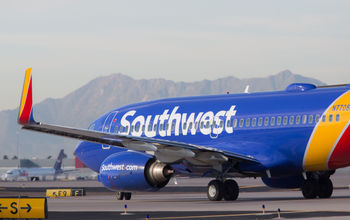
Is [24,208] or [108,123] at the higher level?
[108,123]

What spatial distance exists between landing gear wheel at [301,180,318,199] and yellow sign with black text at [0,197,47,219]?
49.0ft

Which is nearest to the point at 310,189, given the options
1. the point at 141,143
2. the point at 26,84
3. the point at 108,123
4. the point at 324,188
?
the point at 324,188

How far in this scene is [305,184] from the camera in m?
35.2

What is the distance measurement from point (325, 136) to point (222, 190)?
518cm

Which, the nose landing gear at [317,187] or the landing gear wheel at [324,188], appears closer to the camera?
the nose landing gear at [317,187]

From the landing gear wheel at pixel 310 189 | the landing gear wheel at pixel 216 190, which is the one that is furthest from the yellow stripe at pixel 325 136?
the landing gear wheel at pixel 216 190

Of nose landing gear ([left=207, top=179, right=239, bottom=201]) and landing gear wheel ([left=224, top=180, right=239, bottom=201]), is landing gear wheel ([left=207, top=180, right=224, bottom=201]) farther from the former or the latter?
landing gear wheel ([left=224, top=180, right=239, bottom=201])

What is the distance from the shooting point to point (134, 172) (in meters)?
33.3

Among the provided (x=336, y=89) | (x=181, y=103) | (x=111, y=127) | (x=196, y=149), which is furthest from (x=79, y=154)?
(x=336, y=89)

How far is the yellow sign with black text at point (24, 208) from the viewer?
76.4 ft

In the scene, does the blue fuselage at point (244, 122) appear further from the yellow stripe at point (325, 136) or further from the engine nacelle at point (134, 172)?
the engine nacelle at point (134, 172)

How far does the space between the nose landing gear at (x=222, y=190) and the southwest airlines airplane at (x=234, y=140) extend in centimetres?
4

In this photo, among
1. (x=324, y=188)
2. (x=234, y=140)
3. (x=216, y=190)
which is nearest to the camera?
(x=216, y=190)

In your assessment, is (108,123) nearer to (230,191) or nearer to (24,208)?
(230,191)
